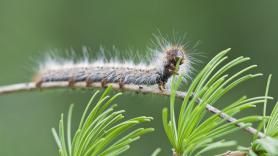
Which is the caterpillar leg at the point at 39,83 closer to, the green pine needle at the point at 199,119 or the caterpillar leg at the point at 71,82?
the caterpillar leg at the point at 71,82

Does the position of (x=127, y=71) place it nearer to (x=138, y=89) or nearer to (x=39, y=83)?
(x=138, y=89)

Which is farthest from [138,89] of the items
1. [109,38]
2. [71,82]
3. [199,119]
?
[109,38]

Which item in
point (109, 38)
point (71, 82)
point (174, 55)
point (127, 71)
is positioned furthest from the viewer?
point (109, 38)

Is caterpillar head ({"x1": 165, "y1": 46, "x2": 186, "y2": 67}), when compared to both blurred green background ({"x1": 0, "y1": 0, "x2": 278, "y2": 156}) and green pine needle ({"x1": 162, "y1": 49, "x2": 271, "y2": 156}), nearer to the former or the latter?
green pine needle ({"x1": 162, "y1": 49, "x2": 271, "y2": 156})

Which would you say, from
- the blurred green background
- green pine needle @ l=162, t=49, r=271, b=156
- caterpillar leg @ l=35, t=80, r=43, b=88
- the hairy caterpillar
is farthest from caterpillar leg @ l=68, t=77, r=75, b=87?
the blurred green background

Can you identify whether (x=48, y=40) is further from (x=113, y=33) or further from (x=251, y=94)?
(x=251, y=94)

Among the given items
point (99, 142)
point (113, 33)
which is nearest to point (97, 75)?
point (99, 142)
